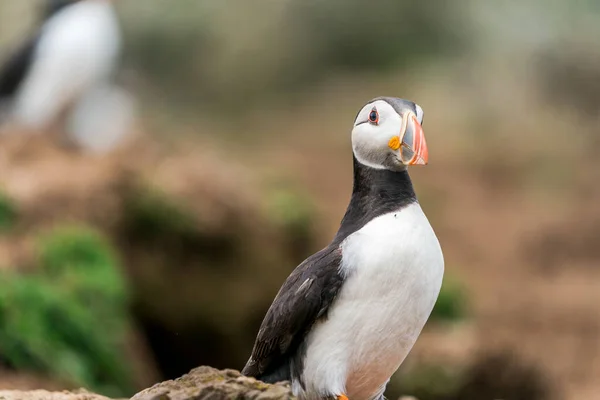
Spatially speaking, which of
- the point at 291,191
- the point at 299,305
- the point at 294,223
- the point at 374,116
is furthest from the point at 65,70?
the point at 299,305

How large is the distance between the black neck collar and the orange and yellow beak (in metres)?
0.12

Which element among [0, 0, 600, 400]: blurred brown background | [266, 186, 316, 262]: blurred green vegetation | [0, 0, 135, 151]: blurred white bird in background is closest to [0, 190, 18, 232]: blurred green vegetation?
[0, 0, 600, 400]: blurred brown background

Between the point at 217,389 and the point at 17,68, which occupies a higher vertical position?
the point at 17,68

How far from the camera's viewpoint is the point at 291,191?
1542 centimetres

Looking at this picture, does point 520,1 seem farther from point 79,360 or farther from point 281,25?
point 79,360

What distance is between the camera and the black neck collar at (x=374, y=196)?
383 cm

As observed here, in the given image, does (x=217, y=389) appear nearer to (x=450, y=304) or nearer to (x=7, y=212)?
(x=7, y=212)

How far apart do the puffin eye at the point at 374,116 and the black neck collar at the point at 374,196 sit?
185 mm


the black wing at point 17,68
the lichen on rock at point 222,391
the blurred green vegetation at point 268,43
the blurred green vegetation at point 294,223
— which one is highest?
the blurred green vegetation at point 268,43

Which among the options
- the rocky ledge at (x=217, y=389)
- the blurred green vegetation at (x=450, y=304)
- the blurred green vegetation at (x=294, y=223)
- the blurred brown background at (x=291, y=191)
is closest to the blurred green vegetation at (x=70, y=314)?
the blurred brown background at (x=291, y=191)

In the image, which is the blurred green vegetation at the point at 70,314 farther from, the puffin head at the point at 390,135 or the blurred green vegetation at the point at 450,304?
the blurred green vegetation at the point at 450,304

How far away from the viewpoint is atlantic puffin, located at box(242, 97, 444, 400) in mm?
3668

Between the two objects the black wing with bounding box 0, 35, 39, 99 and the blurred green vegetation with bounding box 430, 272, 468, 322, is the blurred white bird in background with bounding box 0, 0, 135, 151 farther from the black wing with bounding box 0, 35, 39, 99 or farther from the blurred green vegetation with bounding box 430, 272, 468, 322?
the blurred green vegetation with bounding box 430, 272, 468, 322

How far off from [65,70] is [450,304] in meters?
5.00
